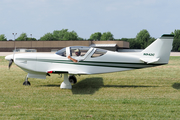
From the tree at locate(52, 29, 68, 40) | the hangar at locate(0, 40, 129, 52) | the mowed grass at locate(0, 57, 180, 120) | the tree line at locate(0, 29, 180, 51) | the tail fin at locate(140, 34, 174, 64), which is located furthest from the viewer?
the tree at locate(52, 29, 68, 40)

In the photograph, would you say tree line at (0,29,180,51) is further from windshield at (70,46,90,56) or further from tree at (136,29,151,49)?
windshield at (70,46,90,56)

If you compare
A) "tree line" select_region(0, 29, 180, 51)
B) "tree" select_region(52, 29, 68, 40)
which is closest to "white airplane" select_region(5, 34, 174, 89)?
"tree line" select_region(0, 29, 180, 51)

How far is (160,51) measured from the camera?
31.5ft

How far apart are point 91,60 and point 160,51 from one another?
329cm

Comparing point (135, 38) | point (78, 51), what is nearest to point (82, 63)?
point (78, 51)

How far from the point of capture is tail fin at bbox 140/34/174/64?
9490 millimetres

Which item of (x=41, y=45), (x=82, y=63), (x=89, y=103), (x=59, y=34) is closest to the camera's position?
(x=89, y=103)

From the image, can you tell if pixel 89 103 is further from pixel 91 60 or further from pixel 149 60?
pixel 149 60

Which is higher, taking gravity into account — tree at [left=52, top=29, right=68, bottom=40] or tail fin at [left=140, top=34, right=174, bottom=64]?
tree at [left=52, top=29, right=68, bottom=40]

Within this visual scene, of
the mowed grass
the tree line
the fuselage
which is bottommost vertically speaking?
the mowed grass

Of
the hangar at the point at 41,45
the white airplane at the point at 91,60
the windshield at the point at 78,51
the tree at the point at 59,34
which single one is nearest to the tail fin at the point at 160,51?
the white airplane at the point at 91,60

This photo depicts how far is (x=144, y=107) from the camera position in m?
6.57

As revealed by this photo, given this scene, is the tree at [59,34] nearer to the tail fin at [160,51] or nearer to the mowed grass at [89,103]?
the tail fin at [160,51]

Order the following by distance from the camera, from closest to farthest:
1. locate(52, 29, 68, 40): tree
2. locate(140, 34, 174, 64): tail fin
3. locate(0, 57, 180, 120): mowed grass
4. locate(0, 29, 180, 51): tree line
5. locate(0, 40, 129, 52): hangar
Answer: locate(0, 57, 180, 120): mowed grass
locate(140, 34, 174, 64): tail fin
locate(0, 40, 129, 52): hangar
locate(0, 29, 180, 51): tree line
locate(52, 29, 68, 40): tree
